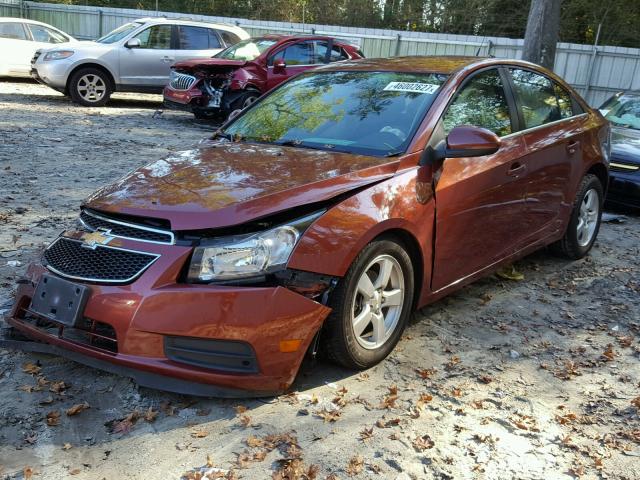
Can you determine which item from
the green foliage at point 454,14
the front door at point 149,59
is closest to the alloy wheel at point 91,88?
the front door at point 149,59

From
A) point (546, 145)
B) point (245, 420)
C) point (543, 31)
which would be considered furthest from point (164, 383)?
point (543, 31)

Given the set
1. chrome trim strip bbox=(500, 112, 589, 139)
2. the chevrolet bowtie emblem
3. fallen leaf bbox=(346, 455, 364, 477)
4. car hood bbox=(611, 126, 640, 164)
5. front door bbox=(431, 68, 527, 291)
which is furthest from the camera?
car hood bbox=(611, 126, 640, 164)

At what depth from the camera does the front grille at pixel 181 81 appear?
1151 cm

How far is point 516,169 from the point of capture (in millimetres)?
4410

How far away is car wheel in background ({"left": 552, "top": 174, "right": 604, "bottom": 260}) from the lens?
5.41 meters

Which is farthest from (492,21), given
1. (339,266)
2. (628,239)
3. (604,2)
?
(339,266)

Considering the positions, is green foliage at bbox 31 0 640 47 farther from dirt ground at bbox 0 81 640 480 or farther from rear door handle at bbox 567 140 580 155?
dirt ground at bbox 0 81 640 480

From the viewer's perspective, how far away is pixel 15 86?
15.1 meters

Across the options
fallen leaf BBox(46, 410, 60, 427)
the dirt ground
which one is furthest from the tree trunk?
fallen leaf BBox(46, 410, 60, 427)

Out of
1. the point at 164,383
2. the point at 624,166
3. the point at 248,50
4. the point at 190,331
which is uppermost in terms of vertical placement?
the point at 248,50

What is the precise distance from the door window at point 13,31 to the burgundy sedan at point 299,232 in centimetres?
1259

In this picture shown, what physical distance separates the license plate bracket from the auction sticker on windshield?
2.32 m

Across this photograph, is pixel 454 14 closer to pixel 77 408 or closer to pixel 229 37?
pixel 229 37

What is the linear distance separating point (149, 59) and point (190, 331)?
38.8ft
